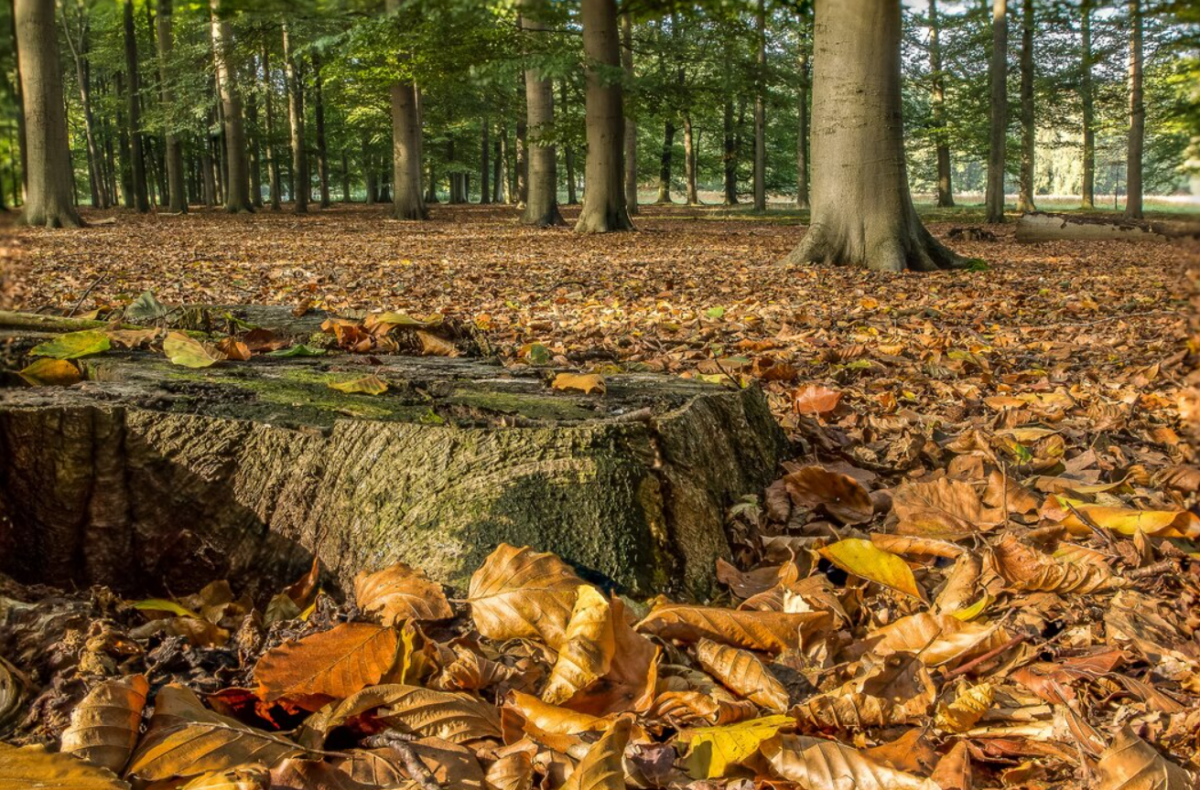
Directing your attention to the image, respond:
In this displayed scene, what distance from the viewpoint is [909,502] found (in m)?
2.16

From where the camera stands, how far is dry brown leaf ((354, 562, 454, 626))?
1608 millimetres

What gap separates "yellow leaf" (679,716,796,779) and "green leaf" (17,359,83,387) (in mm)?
1720

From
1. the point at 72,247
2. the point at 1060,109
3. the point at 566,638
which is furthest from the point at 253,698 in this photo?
the point at 1060,109

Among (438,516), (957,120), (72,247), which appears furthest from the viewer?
(957,120)

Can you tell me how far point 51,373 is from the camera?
7.13ft

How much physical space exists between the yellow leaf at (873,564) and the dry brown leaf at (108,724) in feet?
4.20

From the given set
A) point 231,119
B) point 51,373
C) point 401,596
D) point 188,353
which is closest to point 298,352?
point 188,353

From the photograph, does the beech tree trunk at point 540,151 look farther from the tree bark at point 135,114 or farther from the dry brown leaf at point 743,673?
the dry brown leaf at point 743,673

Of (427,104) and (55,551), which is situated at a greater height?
(427,104)

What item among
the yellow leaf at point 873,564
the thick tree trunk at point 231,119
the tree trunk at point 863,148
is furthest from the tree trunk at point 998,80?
the yellow leaf at point 873,564

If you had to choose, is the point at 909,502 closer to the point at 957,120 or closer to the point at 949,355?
the point at 949,355

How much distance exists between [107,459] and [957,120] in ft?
99.9

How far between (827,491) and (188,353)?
1.74m

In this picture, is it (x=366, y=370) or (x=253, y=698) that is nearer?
(x=253, y=698)
